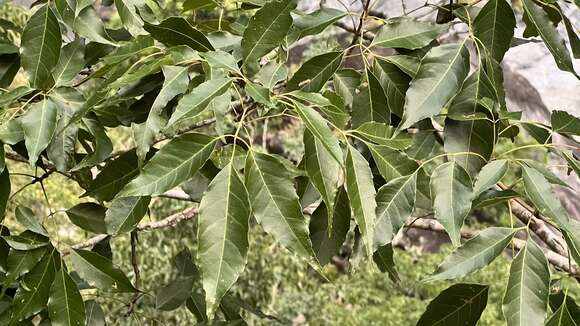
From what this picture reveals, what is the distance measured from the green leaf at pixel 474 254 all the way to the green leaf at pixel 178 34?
10.1 inches

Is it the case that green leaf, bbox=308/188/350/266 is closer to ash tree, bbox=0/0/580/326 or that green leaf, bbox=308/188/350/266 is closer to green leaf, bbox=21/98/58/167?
ash tree, bbox=0/0/580/326

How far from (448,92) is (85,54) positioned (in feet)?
1.14

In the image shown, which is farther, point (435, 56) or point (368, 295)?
point (368, 295)

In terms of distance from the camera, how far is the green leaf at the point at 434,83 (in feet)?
2.03

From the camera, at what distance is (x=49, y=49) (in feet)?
2.19

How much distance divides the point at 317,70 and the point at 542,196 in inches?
8.9

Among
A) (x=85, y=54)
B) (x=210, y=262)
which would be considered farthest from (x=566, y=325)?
(x=85, y=54)

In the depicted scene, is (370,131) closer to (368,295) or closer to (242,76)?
(242,76)

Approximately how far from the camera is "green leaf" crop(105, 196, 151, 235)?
25.8 inches

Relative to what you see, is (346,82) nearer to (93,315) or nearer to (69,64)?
(69,64)

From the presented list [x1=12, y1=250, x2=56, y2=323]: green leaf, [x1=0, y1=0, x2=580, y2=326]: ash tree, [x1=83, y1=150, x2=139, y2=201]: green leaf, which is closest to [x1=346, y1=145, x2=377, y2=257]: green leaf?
[x1=0, y1=0, x2=580, y2=326]: ash tree

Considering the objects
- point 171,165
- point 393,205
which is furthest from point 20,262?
Result: point 393,205

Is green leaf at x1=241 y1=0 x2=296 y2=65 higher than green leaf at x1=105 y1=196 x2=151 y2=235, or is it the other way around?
green leaf at x1=241 y1=0 x2=296 y2=65

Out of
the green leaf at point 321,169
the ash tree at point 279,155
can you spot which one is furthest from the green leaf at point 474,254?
the green leaf at point 321,169
